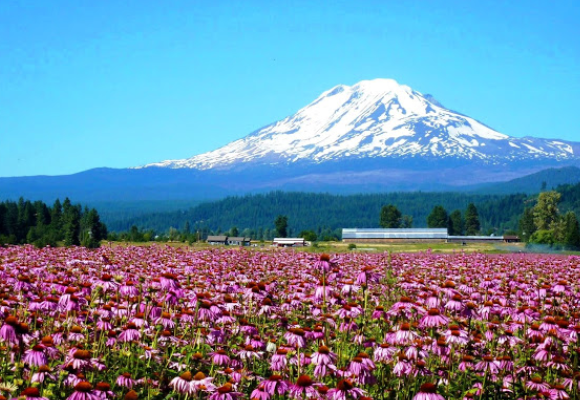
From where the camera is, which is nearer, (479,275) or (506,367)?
(506,367)

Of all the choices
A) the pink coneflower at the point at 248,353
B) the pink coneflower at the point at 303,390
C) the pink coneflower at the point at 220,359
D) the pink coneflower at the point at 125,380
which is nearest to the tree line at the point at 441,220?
the pink coneflower at the point at 248,353

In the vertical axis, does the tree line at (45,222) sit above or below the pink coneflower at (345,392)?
above

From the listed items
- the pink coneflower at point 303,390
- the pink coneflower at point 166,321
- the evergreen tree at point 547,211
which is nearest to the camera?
the pink coneflower at point 303,390

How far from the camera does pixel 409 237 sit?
137125 mm

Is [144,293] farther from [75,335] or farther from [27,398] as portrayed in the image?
[27,398]

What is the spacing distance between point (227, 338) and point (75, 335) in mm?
1956

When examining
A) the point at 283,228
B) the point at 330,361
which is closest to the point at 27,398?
the point at 330,361

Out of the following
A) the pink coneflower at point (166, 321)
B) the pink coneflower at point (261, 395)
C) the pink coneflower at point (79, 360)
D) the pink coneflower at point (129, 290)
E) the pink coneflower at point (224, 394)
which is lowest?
the pink coneflower at point (261, 395)

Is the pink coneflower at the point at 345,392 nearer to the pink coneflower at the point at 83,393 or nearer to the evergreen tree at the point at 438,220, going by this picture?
the pink coneflower at the point at 83,393

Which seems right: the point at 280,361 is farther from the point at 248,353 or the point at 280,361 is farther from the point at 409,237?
the point at 409,237

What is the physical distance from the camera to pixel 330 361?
698 centimetres

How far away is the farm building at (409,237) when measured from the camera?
13638 centimetres

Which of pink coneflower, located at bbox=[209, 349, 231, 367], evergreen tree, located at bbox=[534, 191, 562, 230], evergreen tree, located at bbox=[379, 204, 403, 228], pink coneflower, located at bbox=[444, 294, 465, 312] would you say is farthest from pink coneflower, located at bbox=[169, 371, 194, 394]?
evergreen tree, located at bbox=[379, 204, 403, 228]

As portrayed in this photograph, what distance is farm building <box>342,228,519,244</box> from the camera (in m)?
136
